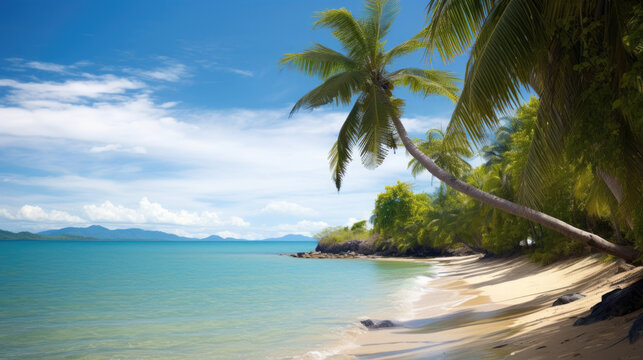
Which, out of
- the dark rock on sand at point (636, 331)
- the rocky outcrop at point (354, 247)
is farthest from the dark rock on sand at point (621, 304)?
the rocky outcrop at point (354, 247)

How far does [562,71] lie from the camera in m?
5.95

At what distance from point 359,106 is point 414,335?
5.71 m

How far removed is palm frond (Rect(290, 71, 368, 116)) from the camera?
35.0 ft

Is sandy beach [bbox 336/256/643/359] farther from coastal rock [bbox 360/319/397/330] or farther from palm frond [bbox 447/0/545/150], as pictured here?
palm frond [bbox 447/0/545/150]

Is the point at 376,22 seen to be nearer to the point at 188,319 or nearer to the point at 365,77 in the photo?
the point at 365,77

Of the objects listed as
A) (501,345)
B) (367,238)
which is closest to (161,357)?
(501,345)

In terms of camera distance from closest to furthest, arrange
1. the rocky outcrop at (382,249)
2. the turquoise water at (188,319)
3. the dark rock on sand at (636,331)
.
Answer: the dark rock on sand at (636,331), the turquoise water at (188,319), the rocky outcrop at (382,249)

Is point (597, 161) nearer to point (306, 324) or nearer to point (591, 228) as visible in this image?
point (306, 324)

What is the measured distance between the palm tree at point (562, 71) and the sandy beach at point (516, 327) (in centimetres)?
216

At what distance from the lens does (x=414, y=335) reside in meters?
9.52

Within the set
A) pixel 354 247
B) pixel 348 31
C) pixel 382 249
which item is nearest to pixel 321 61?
pixel 348 31

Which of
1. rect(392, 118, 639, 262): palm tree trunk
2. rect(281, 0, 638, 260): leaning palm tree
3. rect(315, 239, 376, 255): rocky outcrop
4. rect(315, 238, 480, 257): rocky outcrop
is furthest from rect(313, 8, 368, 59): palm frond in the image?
rect(315, 239, 376, 255): rocky outcrop

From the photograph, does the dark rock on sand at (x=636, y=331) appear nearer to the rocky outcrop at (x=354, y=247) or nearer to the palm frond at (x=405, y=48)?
the palm frond at (x=405, y=48)

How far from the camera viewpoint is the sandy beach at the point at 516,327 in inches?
208
